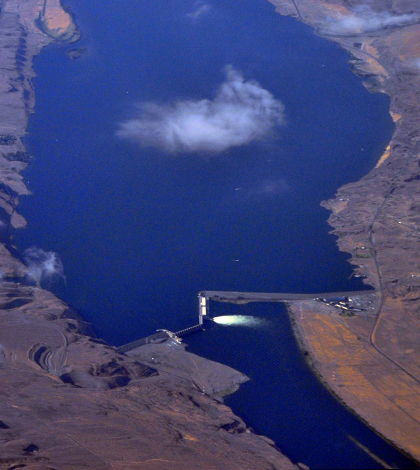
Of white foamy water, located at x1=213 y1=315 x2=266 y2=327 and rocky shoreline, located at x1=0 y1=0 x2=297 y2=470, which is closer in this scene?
rocky shoreline, located at x1=0 y1=0 x2=297 y2=470

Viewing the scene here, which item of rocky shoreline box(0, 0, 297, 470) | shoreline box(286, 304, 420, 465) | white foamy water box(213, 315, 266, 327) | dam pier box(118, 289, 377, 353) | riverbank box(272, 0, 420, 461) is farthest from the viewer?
dam pier box(118, 289, 377, 353)

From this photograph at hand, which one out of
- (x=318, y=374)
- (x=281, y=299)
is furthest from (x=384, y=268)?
→ (x=318, y=374)

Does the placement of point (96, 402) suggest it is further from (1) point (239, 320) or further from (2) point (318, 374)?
(1) point (239, 320)

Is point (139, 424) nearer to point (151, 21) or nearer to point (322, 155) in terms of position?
point (322, 155)

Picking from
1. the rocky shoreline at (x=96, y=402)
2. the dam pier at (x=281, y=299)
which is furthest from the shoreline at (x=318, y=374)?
the rocky shoreline at (x=96, y=402)

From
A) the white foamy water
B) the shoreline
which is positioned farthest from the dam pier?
the shoreline

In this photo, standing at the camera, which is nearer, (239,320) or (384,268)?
(239,320)

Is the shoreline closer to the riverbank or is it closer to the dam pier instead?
the riverbank

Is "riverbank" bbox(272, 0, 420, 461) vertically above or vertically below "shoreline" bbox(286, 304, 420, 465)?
above
